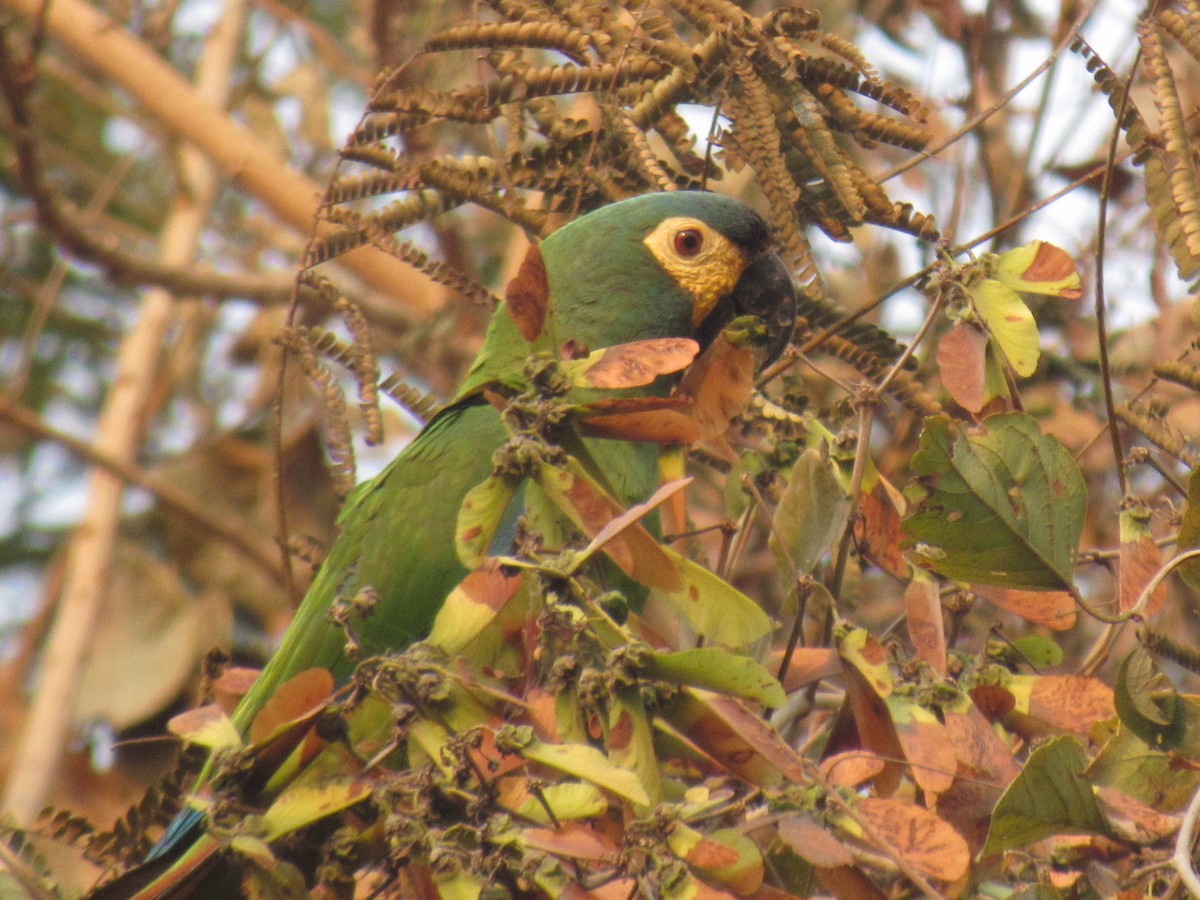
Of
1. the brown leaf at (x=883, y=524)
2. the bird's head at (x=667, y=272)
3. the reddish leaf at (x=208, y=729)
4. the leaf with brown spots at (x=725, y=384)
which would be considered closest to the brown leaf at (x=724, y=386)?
the leaf with brown spots at (x=725, y=384)

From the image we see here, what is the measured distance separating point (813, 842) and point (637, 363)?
36 centimetres

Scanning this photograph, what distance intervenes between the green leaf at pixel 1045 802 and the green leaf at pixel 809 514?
0.28 metres

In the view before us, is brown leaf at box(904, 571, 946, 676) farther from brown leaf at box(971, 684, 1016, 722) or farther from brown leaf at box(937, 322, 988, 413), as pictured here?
brown leaf at box(937, 322, 988, 413)

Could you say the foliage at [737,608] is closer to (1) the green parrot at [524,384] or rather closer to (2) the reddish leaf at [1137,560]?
(2) the reddish leaf at [1137,560]

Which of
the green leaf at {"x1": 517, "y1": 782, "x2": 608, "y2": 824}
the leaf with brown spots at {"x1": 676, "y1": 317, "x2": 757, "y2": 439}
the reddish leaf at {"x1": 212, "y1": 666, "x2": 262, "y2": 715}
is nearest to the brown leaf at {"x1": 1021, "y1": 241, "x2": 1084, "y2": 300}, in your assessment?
the leaf with brown spots at {"x1": 676, "y1": 317, "x2": 757, "y2": 439}

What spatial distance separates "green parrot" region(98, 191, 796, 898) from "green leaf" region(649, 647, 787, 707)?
2.53 feet

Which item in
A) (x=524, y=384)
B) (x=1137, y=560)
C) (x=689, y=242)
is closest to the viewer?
(x=1137, y=560)

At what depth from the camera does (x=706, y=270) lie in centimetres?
198

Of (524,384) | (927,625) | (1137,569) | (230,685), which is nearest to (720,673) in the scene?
(927,625)

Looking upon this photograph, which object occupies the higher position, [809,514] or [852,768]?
[809,514]

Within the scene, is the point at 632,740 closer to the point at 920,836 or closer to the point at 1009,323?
the point at 920,836

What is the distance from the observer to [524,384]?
67.5 inches

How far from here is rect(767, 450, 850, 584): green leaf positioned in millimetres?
1144

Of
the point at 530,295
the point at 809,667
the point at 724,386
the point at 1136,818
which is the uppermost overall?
the point at 530,295
